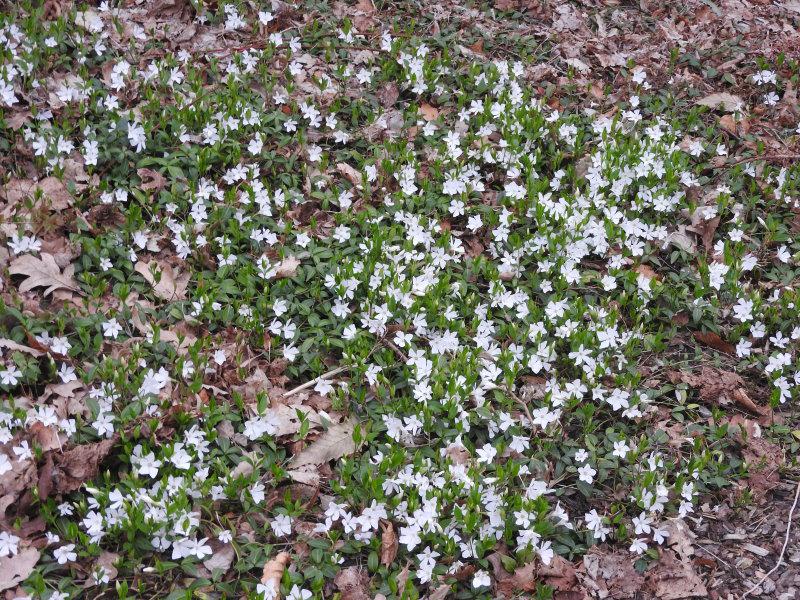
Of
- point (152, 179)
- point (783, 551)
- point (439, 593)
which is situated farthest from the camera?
point (152, 179)

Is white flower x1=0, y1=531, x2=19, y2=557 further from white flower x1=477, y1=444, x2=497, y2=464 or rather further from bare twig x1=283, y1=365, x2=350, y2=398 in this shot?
white flower x1=477, y1=444, x2=497, y2=464

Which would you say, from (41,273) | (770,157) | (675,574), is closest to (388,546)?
(675,574)

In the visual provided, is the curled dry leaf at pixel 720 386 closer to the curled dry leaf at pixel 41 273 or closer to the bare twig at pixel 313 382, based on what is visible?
the bare twig at pixel 313 382

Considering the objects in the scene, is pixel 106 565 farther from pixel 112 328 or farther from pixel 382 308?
pixel 382 308

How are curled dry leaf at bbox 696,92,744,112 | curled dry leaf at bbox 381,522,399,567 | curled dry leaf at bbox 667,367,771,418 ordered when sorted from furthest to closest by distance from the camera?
curled dry leaf at bbox 696,92,744,112 < curled dry leaf at bbox 667,367,771,418 < curled dry leaf at bbox 381,522,399,567

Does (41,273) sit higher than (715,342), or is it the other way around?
(41,273)

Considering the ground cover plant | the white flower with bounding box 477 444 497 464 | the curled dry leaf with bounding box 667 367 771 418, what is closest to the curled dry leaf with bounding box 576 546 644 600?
the ground cover plant

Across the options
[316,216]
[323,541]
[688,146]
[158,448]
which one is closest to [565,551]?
[323,541]
